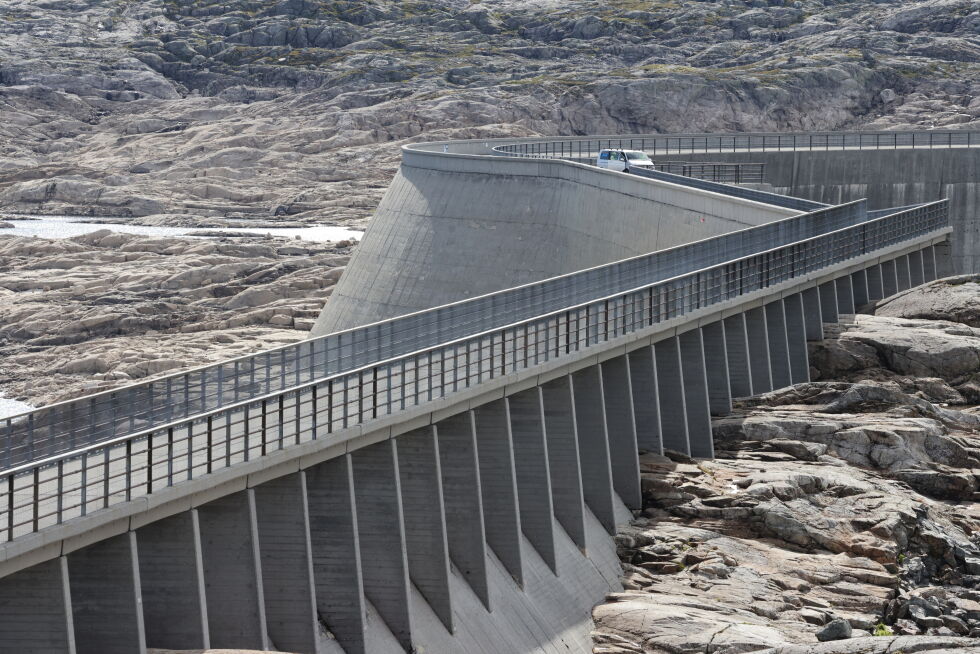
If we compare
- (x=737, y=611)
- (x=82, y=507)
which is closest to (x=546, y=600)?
(x=737, y=611)

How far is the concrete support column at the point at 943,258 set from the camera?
61219mm

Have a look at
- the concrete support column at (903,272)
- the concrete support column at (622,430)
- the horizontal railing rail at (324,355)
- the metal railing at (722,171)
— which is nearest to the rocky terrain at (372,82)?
the metal railing at (722,171)

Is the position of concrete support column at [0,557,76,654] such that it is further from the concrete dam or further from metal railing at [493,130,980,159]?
metal railing at [493,130,980,159]

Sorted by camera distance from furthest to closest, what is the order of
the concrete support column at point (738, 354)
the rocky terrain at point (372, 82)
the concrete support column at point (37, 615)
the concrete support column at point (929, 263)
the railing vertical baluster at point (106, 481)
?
the rocky terrain at point (372, 82), the concrete support column at point (929, 263), the concrete support column at point (738, 354), the railing vertical baluster at point (106, 481), the concrete support column at point (37, 615)

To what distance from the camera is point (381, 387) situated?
1297 inches

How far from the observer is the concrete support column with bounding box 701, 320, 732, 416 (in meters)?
43.7

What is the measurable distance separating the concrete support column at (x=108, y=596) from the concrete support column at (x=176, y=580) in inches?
49.3

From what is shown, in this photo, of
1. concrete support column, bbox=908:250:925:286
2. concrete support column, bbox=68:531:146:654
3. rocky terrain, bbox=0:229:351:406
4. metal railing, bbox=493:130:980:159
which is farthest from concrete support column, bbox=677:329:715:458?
rocky terrain, bbox=0:229:351:406

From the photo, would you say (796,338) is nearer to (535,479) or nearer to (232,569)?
(535,479)

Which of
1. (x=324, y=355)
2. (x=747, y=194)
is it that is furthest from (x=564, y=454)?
(x=747, y=194)

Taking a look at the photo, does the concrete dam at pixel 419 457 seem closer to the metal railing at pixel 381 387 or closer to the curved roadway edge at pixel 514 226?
the metal railing at pixel 381 387

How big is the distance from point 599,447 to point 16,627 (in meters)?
16.9

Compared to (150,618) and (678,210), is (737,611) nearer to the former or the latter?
(150,618)

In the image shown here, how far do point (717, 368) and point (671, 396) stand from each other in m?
3.00
